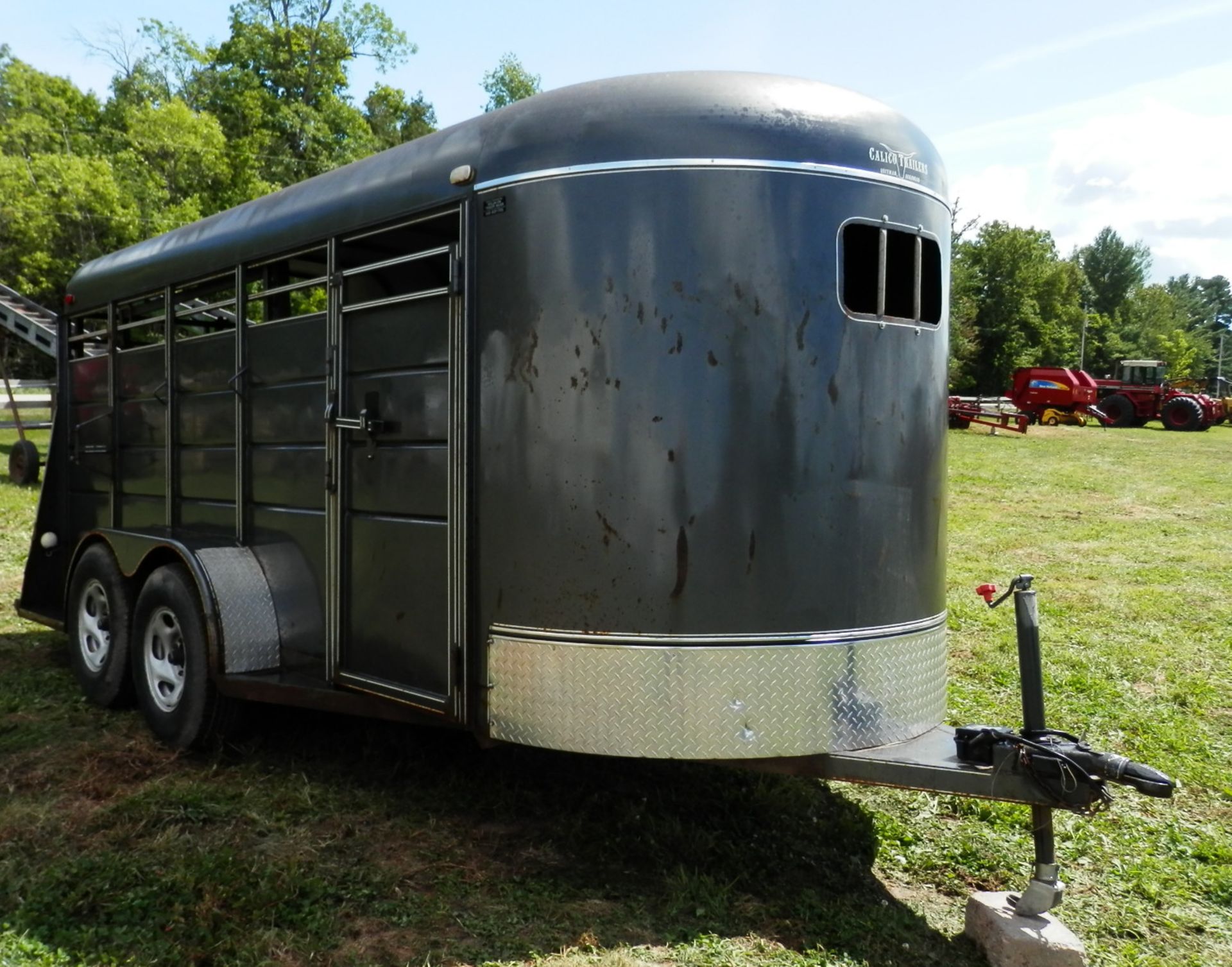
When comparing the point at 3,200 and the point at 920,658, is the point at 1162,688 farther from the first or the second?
the point at 3,200

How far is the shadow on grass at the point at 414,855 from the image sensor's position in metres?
3.63

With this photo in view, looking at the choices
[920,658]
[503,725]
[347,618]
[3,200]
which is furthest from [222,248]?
[3,200]

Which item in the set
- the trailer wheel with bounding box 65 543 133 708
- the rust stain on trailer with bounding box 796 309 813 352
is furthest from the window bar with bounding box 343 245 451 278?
the trailer wheel with bounding box 65 543 133 708

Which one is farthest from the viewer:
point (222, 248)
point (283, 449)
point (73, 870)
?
point (222, 248)

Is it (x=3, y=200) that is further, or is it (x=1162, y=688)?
(x=3, y=200)

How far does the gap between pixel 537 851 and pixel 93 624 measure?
333 cm

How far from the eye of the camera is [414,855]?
13.8ft

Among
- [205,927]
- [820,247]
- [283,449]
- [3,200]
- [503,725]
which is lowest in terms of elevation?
[205,927]

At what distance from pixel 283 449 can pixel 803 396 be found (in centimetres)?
252

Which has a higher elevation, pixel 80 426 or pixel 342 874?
pixel 80 426

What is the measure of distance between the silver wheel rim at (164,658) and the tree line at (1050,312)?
2560 cm

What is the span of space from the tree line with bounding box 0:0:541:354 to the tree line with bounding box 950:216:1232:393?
17266mm

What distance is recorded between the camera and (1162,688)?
667 cm

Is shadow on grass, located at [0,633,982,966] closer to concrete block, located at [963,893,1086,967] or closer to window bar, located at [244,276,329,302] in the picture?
concrete block, located at [963,893,1086,967]
